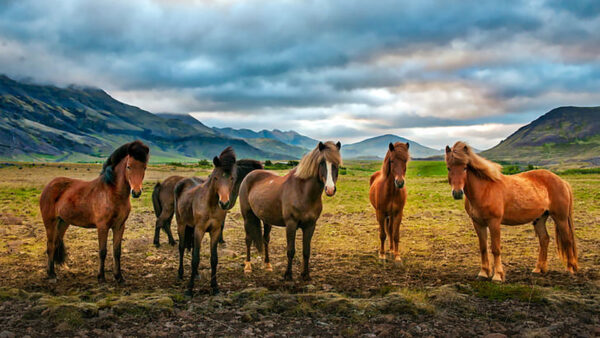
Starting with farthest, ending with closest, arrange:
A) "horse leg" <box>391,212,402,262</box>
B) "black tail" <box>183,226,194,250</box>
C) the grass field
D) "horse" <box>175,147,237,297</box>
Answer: "horse leg" <box>391,212,402,262</box>, "black tail" <box>183,226,194,250</box>, "horse" <box>175,147,237,297</box>, the grass field

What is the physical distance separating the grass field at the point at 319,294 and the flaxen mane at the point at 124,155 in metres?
2.26

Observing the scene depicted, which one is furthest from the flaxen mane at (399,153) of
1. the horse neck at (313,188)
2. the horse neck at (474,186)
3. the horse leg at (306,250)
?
the horse leg at (306,250)

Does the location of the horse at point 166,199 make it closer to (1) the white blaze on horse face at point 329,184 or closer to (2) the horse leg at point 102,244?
(2) the horse leg at point 102,244

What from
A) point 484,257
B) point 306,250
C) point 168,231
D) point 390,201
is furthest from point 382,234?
point 168,231

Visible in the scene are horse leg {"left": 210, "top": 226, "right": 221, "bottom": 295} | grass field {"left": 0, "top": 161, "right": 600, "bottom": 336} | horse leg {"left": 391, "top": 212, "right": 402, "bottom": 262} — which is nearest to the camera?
grass field {"left": 0, "top": 161, "right": 600, "bottom": 336}

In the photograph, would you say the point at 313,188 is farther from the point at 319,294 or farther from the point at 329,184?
the point at 319,294

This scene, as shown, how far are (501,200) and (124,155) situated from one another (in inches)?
315

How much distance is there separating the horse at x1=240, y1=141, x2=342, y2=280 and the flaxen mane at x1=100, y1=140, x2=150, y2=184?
276 cm

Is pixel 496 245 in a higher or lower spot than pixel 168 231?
higher

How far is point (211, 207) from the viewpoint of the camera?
23.2 ft

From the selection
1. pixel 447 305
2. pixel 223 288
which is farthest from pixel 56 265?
pixel 447 305

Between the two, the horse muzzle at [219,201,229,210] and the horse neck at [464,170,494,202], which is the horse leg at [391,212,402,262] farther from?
the horse muzzle at [219,201,229,210]

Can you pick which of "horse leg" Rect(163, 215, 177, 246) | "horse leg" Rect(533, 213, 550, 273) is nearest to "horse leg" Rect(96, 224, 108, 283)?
"horse leg" Rect(163, 215, 177, 246)

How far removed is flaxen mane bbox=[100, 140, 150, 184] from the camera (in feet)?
24.2
